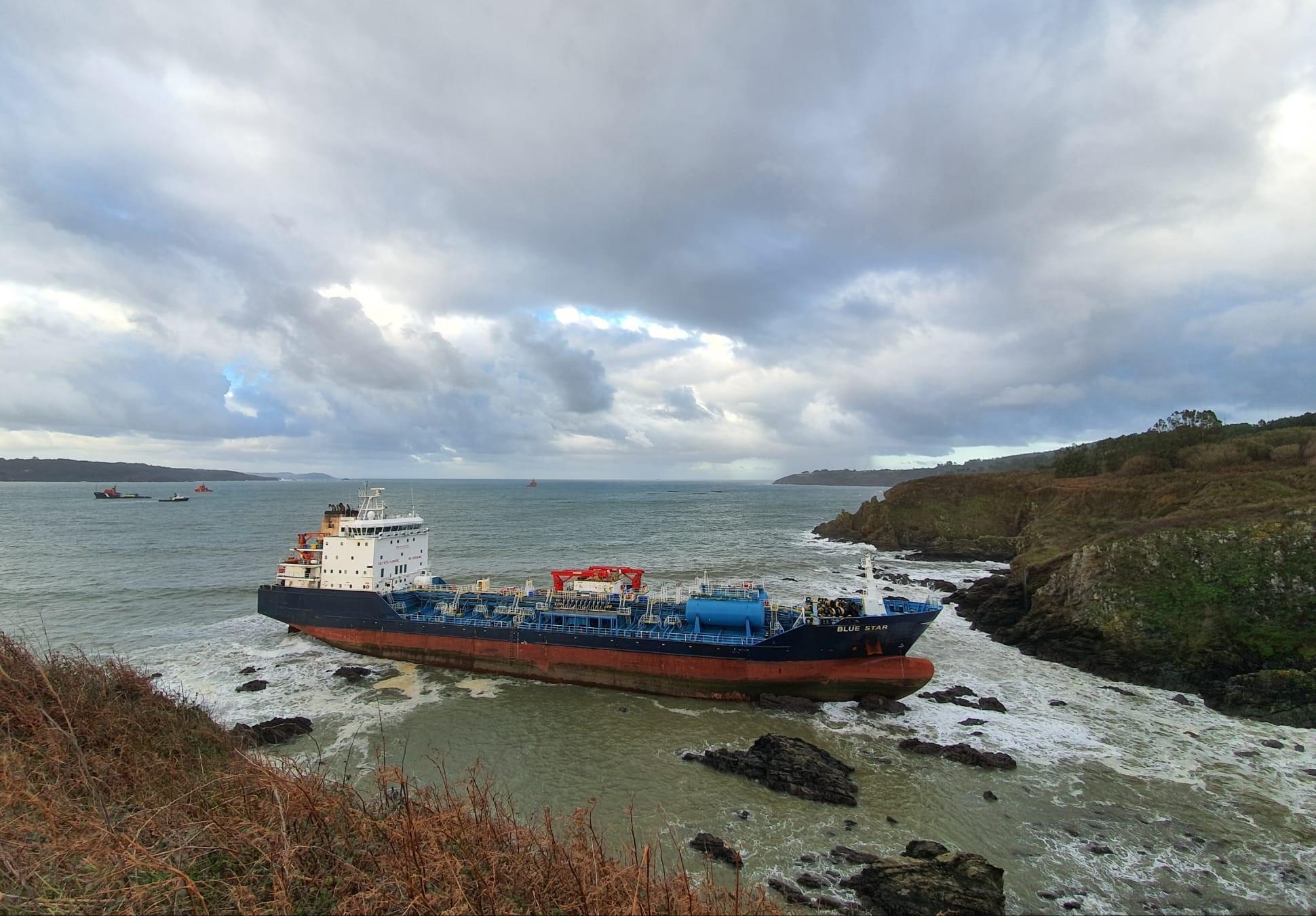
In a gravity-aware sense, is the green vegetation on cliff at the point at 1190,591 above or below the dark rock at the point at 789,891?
above

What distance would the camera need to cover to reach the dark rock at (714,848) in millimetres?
13281

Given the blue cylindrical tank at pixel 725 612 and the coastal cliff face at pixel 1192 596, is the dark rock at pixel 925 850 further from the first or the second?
the coastal cliff face at pixel 1192 596

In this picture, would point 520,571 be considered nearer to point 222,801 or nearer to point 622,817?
point 622,817

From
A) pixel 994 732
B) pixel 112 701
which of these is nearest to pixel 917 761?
pixel 994 732

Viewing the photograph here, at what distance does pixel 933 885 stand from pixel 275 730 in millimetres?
21069

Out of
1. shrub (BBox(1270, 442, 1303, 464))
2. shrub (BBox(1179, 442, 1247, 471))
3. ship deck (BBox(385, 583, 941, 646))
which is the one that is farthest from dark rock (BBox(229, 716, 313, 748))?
shrub (BBox(1270, 442, 1303, 464))

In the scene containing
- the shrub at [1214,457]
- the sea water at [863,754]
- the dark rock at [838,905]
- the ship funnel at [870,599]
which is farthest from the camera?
the shrub at [1214,457]

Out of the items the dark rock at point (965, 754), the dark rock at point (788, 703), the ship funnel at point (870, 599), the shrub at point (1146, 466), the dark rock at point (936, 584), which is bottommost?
the dark rock at point (788, 703)

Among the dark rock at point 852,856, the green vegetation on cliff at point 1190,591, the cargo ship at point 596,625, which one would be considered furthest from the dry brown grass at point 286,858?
the green vegetation on cliff at point 1190,591

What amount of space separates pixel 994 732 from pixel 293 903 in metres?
22.4

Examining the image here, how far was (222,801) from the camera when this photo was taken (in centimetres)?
695

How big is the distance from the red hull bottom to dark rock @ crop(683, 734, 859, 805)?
14.7 feet

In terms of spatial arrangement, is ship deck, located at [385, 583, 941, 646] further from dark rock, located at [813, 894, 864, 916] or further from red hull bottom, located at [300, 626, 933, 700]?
dark rock, located at [813, 894, 864, 916]

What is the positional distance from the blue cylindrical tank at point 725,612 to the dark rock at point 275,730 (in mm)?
15841
